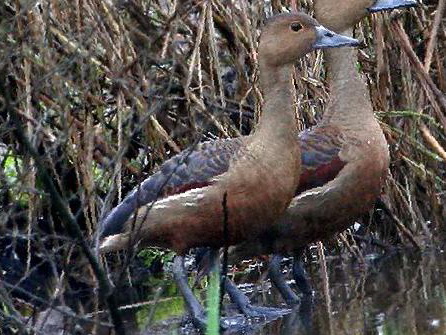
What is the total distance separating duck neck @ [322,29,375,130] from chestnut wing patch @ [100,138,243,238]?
2.86ft

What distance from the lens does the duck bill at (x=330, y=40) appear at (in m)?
7.84

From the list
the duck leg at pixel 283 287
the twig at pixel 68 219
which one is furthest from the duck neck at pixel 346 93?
the twig at pixel 68 219

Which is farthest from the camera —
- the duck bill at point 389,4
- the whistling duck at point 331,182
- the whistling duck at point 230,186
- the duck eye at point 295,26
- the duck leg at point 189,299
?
the duck bill at point 389,4

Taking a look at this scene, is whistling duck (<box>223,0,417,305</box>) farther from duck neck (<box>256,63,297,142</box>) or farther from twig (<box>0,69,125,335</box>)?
twig (<box>0,69,125,335</box>)

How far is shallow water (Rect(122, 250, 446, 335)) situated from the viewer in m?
6.59

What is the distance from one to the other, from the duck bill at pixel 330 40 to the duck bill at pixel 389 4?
0.58m

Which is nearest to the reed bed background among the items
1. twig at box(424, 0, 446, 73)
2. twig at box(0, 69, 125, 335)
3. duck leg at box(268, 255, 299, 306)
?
twig at box(424, 0, 446, 73)

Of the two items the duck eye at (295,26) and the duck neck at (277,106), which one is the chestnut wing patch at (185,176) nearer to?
the duck neck at (277,106)

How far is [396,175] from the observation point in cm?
931

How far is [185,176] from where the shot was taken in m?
7.46

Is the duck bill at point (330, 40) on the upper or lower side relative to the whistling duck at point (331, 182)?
upper

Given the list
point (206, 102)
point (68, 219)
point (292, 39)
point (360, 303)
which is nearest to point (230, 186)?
point (360, 303)

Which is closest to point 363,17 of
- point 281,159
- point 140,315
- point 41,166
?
point 281,159

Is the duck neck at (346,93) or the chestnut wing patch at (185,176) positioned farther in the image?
the duck neck at (346,93)
